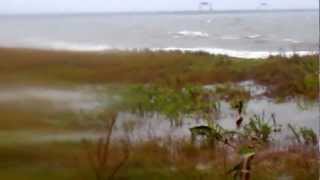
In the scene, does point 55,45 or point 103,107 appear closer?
point 55,45

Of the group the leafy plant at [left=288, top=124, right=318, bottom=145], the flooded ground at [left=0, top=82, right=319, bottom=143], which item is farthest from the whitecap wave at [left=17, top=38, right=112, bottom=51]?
the leafy plant at [left=288, top=124, right=318, bottom=145]

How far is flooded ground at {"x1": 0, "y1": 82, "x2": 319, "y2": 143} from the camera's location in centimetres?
196

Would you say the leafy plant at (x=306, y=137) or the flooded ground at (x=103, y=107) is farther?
the leafy plant at (x=306, y=137)

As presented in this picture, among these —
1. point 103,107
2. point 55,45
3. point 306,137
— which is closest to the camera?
point 55,45

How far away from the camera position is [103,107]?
222 cm

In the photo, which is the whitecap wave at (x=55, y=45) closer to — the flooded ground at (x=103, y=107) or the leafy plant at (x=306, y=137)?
the flooded ground at (x=103, y=107)

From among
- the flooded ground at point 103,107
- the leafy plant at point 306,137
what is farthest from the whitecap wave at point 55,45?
the leafy plant at point 306,137

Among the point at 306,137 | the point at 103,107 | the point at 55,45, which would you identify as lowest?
the point at 306,137

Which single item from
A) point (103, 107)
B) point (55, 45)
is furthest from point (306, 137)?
point (55, 45)

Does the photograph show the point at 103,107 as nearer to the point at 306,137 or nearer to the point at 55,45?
the point at 55,45

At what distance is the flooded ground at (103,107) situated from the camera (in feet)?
6.42

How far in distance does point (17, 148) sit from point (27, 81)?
8.8 inches

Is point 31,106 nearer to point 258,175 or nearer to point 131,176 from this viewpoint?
point 131,176

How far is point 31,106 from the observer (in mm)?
1969
